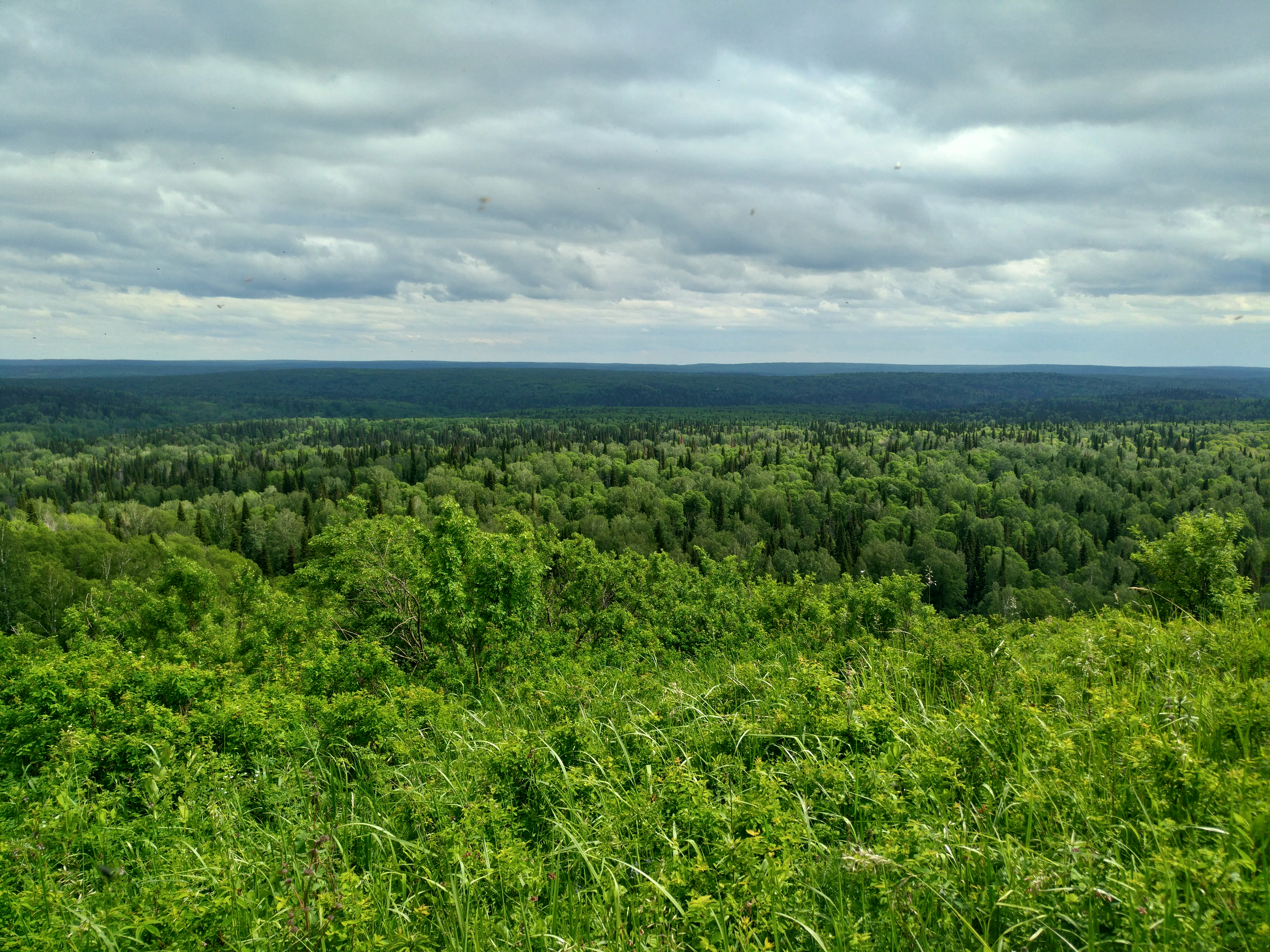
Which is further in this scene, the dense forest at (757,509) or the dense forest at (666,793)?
the dense forest at (757,509)

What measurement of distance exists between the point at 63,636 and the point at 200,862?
6571cm

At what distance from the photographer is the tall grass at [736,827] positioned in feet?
14.4

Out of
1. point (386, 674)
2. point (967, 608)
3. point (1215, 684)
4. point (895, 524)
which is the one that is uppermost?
point (1215, 684)

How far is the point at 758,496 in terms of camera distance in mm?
158375

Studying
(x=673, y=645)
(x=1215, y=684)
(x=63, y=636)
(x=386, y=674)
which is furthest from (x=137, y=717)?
(x=63, y=636)

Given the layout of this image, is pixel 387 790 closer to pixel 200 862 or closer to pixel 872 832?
pixel 200 862

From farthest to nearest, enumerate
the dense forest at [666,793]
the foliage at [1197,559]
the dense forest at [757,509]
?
the dense forest at [757,509] < the foliage at [1197,559] < the dense forest at [666,793]

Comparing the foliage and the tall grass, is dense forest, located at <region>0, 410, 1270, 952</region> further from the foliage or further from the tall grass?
the foliage

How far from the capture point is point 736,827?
555 cm

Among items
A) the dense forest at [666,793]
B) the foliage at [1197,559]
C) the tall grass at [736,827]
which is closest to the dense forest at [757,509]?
the foliage at [1197,559]

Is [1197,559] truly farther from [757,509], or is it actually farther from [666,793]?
[757,509]

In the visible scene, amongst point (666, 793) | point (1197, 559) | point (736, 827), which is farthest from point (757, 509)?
point (736, 827)

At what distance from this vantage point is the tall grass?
4.38 meters

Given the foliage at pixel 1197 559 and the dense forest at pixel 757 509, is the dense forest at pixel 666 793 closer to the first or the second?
the foliage at pixel 1197 559
